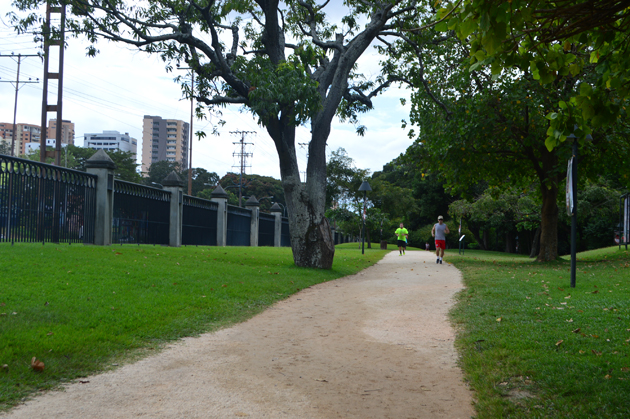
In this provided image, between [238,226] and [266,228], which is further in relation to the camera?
[266,228]

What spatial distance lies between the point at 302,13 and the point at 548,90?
7.65 m

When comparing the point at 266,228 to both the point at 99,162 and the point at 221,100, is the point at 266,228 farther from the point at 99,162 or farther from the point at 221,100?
the point at 221,100

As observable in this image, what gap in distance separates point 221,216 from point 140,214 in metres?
7.59

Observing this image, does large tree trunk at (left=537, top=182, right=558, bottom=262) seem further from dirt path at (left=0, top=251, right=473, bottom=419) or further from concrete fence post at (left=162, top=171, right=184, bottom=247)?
concrete fence post at (left=162, top=171, right=184, bottom=247)

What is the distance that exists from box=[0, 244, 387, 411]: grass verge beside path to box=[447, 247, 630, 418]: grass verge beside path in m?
3.15

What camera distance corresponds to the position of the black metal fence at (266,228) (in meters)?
30.9

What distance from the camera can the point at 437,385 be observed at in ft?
13.4

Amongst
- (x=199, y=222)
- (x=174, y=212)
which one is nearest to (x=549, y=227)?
→ (x=174, y=212)

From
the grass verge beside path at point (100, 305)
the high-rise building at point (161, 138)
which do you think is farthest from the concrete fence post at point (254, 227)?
the high-rise building at point (161, 138)

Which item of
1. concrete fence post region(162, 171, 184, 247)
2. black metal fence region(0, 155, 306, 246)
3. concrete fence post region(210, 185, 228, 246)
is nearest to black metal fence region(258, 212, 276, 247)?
concrete fence post region(210, 185, 228, 246)

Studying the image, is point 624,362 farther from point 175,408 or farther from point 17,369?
Result: point 17,369

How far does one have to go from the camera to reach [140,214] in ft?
54.2

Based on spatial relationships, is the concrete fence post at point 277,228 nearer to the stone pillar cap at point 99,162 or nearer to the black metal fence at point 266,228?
the black metal fence at point 266,228

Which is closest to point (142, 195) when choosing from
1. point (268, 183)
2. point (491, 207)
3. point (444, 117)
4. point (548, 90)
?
point (444, 117)
